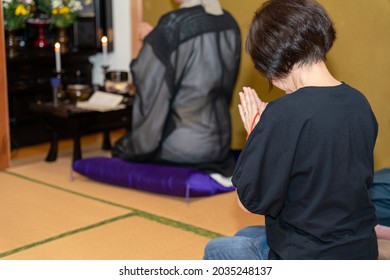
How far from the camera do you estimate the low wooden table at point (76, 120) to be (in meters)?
4.28

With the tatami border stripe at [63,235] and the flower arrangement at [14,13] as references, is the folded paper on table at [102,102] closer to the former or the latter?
the flower arrangement at [14,13]

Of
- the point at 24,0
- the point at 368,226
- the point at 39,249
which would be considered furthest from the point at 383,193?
the point at 24,0

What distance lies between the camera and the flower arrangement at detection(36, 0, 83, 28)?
501 centimetres

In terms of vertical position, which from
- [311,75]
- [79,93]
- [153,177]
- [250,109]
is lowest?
[153,177]

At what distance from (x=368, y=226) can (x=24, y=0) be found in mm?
3730

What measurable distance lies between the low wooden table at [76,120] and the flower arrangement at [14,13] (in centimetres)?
70

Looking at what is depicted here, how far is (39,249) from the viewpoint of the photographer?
114 inches

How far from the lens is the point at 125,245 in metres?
2.97

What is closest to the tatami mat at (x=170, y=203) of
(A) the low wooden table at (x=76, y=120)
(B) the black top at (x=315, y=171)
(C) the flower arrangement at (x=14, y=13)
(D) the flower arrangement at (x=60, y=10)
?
(A) the low wooden table at (x=76, y=120)

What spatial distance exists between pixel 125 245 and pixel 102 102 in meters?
1.64

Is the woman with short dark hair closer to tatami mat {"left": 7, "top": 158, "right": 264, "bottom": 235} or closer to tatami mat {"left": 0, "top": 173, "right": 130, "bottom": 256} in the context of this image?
tatami mat {"left": 7, "top": 158, "right": 264, "bottom": 235}

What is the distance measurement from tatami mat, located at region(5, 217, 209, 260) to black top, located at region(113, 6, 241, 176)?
0.76 metres

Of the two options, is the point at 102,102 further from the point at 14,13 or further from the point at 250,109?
the point at 250,109

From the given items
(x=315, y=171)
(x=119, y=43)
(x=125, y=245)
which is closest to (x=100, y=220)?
(x=125, y=245)
